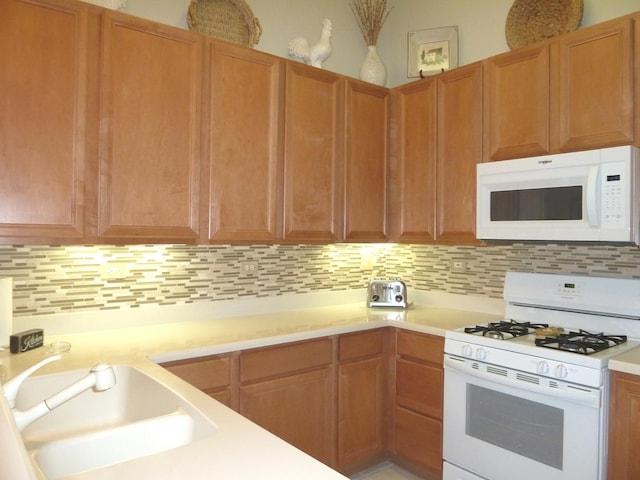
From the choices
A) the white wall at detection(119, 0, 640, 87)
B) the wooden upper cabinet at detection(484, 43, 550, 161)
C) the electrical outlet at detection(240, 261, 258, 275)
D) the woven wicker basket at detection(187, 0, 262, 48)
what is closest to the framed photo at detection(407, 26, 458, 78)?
the white wall at detection(119, 0, 640, 87)

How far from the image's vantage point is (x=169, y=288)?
2.54 metres

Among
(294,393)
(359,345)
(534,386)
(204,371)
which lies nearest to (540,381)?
(534,386)

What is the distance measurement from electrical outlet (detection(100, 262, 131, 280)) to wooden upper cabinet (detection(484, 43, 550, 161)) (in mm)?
1979

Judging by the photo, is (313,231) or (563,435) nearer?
(563,435)

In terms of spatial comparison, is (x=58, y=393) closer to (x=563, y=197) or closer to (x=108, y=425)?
(x=108, y=425)

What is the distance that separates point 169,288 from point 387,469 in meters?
1.61

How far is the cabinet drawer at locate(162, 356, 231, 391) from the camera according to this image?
1.98 metres

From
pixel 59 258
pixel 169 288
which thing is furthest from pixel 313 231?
pixel 59 258

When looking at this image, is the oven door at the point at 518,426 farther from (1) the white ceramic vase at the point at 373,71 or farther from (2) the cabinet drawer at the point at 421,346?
(1) the white ceramic vase at the point at 373,71

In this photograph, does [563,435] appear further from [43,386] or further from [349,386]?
[43,386]

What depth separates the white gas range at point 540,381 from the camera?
6.16ft

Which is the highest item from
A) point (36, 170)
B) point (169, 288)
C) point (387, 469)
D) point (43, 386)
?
point (36, 170)

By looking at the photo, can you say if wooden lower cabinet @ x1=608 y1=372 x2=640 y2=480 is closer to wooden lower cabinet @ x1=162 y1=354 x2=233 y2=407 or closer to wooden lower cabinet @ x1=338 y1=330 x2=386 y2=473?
wooden lower cabinet @ x1=338 y1=330 x2=386 y2=473

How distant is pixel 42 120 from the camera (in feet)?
6.18
